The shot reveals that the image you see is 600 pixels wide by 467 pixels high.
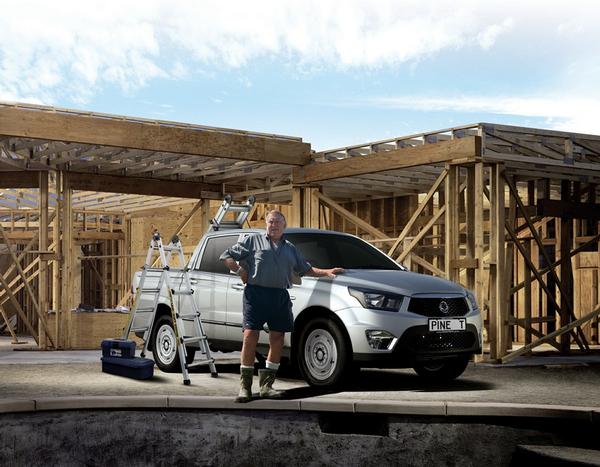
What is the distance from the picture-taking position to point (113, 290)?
31.9m

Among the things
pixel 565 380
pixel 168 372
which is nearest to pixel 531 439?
pixel 565 380

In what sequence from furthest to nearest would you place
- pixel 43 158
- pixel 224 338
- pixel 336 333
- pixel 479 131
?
pixel 43 158 → pixel 479 131 → pixel 224 338 → pixel 336 333

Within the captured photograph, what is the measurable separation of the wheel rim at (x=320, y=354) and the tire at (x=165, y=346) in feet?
8.67

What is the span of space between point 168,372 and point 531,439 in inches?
227

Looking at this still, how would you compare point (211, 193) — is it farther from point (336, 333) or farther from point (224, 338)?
point (336, 333)

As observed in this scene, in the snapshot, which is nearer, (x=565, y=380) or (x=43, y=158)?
(x=565, y=380)

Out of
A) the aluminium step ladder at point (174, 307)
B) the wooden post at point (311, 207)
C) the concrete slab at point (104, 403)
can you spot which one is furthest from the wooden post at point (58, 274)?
the concrete slab at point (104, 403)

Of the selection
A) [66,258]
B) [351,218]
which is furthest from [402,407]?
[66,258]

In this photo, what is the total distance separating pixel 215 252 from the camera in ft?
40.8

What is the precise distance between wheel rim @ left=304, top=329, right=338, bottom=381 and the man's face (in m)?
1.51

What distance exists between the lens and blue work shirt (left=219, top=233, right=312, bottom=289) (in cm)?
927

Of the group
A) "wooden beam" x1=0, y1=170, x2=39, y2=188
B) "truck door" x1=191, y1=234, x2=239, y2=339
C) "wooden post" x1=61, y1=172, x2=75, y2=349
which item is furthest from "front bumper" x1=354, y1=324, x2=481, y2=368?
"wooden beam" x1=0, y1=170, x2=39, y2=188

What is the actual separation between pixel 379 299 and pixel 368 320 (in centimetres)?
31

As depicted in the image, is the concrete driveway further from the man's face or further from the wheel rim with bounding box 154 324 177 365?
the man's face
